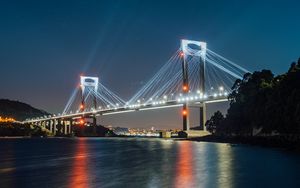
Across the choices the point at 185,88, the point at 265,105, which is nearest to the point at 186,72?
the point at 185,88

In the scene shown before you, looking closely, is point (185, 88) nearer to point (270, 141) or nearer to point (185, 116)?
point (185, 116)

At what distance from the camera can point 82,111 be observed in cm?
13312

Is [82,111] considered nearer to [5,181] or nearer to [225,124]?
[225,124]

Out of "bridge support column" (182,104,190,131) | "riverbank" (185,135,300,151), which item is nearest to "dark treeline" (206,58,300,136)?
"riverbank" (185,135,300,151)

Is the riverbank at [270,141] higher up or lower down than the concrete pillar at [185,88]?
lower down

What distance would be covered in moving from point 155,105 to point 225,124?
24217mm

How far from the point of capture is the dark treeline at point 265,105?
49.2 m

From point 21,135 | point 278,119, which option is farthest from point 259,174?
point 21,135

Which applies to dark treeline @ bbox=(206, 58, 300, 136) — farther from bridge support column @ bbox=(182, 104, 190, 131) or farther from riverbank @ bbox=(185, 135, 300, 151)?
bridge support column @ bbox=(182, 104, 190, 131)

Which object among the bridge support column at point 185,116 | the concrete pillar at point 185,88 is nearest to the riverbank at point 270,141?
the bridge support column at point 185,116

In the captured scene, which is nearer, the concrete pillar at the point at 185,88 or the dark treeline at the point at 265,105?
the dark treeline at the point at 265,105

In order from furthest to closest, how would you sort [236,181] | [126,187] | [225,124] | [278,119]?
[225,124] < [278,119] < [236,181] < [126,187]

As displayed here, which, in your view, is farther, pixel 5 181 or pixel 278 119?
pixel 278 119

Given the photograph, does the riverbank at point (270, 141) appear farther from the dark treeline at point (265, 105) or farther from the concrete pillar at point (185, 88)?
the concrete pillar at point (185, 88)
